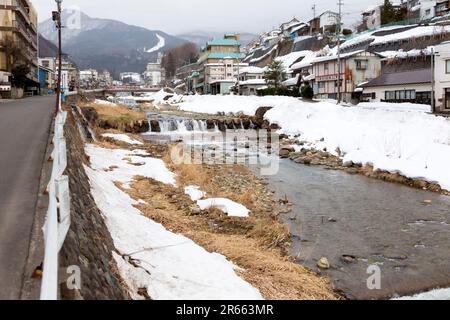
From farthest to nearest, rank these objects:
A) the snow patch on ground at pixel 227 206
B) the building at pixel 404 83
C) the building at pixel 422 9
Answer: the building at pixel 422 9
the building at pixel 404 83
the snow patch on ground at pixel 227 206

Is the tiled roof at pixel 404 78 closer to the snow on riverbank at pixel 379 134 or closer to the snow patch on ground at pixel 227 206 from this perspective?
the snow on riverbank at pixel 379 134

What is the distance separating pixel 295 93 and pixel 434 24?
23.1 meters

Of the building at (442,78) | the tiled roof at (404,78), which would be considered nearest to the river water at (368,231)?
the building at (442,78)

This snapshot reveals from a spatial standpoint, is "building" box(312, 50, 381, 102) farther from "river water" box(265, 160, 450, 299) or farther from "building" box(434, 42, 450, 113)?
"river water" box(265, 160, 450, 299)

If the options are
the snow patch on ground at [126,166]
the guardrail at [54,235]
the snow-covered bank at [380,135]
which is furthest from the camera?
the snow-covered bank at [380,135]

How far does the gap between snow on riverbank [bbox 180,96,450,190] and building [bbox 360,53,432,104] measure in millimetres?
2549

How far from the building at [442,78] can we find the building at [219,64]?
59309 mm

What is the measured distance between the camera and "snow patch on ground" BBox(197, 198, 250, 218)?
515 inches

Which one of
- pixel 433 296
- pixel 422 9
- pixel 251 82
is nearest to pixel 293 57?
pixel 251 82

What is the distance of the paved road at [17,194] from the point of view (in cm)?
453

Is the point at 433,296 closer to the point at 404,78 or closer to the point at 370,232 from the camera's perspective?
the point at 370,232

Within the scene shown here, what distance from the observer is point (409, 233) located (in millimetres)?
12320

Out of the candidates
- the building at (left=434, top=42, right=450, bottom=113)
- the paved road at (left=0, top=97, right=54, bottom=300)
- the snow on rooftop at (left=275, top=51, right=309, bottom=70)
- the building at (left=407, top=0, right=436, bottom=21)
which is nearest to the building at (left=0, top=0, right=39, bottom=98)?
the paved road at (left=0, top=97, right=54, bottom=300)

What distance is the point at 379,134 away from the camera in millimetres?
27391
